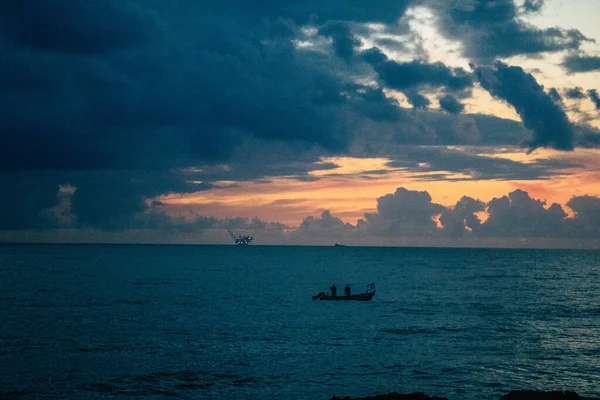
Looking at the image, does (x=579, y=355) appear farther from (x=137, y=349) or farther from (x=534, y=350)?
(x=137, y=349)

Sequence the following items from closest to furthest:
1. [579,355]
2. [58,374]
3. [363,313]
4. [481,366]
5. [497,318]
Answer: [58,374], [481,366], [579,355], [497,318], [363,313]

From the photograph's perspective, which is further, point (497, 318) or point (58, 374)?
point (497, 318)

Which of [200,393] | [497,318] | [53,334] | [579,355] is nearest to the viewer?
[200,393]

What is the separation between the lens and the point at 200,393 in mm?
32906

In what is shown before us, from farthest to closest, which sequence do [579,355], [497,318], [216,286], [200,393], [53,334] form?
[216,286] < [497,318] < [53,334] < [579,355] < [200,393]

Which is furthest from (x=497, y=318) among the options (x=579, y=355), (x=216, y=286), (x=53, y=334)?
(x=216, y=286)

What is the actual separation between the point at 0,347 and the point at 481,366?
37.3 meters

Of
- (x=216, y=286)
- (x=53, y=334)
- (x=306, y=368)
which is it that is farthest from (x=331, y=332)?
(x=216, y=286)

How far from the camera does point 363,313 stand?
68312 mm

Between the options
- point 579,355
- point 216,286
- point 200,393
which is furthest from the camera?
point 216,286

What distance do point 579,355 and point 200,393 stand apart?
2983 centimetres

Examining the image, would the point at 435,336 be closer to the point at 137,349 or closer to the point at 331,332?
the point at 331,332

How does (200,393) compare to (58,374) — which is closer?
(200,393)

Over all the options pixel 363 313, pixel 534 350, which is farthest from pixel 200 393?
pixel 363 313
